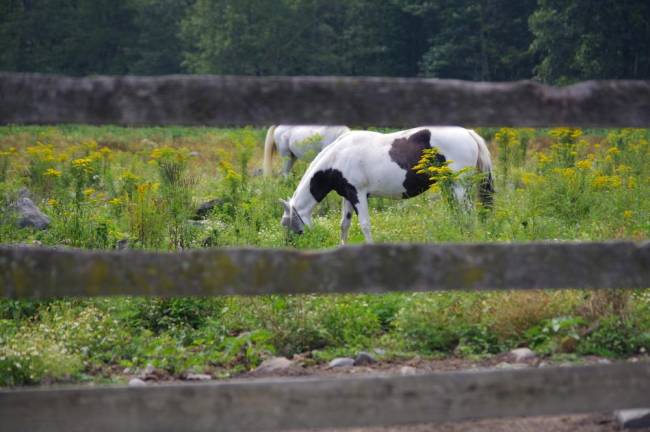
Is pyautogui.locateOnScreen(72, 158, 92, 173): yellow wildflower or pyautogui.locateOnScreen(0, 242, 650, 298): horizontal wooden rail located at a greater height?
pyautogui.locateOnScreen(0, 242, 650, 298): horizontal wooden rail

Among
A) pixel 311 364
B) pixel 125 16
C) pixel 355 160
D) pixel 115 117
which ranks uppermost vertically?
pixel 125 16

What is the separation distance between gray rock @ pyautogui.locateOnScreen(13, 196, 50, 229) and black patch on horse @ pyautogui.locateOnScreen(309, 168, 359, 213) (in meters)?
3.27

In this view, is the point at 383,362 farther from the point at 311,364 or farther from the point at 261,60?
the point at 261,60

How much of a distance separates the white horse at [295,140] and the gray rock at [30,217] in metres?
5.43

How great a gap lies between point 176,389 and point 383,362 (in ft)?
8.52

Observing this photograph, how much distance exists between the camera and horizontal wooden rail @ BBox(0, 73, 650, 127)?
2689 millimetres

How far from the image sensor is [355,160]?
9.68m

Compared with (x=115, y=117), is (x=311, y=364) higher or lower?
lower

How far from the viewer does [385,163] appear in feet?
31.7

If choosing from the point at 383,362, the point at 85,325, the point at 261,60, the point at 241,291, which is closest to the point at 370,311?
the point at 383,362

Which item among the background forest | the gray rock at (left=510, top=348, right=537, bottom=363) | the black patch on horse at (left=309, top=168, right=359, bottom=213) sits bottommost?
the gray rock at (left=510, top=348, right=537, bottom=363)

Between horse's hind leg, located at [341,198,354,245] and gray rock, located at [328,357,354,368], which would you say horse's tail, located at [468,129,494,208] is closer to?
horse's hind leg, located at [341,198,354,245]

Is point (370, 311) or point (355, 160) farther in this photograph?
point (355, 160)

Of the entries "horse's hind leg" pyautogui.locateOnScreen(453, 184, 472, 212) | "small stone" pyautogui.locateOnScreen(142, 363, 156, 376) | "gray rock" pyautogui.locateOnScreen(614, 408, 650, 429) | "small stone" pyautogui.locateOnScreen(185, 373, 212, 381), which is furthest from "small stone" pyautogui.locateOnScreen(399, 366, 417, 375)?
"horse's hind leg" pyautogui.locateOnScreen(453, 184, 472, 212)
